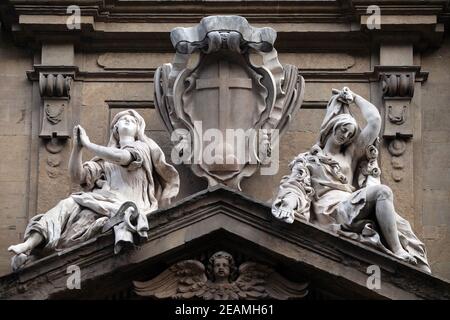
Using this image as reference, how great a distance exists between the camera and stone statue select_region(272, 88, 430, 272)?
21922mm

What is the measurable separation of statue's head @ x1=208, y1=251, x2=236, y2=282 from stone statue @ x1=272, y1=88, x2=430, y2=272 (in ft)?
2.07

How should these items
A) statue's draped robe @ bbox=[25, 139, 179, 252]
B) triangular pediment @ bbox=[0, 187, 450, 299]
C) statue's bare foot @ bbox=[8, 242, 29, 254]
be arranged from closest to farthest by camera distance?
triangular pediment @ bbox=[0, 187, 450, 299], statue's bare foot @ bbox=[8, 242, 29, 254], statue's draped robe @ bbox=[25, 139, 179, 252]

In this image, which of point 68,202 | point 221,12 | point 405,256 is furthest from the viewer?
point 221,12

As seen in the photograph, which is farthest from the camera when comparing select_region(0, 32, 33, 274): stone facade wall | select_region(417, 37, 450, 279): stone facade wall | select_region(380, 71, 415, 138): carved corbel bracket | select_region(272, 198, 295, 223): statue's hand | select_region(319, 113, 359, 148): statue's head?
select_region(380, 71, 415, 138): carved corbel bracket

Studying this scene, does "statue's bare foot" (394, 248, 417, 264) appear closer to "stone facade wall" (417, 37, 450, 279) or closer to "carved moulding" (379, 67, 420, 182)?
"stone facade wall" (417, 37, 450, 279)

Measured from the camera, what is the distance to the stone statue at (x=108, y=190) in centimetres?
2209

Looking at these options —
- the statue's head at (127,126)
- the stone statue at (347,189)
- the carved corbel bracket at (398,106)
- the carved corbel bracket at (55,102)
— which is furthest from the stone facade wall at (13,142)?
the carved corbel bracket at (398,106)

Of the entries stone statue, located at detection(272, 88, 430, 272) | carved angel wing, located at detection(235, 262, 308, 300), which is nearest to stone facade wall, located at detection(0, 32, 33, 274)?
carved angel wing, located at detection(235, 262, 308, 300)

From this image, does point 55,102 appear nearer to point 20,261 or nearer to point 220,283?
point 20,261

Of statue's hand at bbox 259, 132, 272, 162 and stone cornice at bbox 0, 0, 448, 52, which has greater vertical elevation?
stone cornice at bbox 0, 0, 448, 52

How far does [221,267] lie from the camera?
72.0 feet

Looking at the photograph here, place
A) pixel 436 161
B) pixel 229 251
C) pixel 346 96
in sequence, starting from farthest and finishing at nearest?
pixel 436 161
pixel 346 96
pixel 229 251

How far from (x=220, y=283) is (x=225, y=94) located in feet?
7.11

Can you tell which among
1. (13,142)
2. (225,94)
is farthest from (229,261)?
(13,142)
